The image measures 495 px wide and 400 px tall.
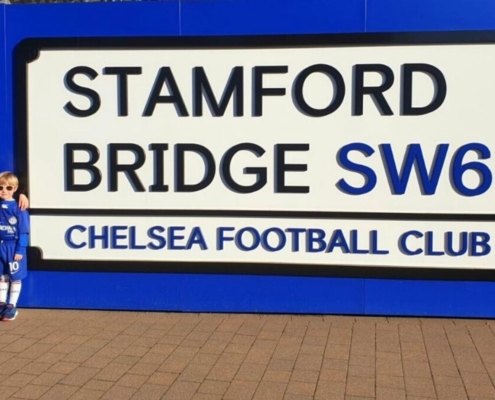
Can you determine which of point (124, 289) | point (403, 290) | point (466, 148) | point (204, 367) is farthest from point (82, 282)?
point (466, 148)

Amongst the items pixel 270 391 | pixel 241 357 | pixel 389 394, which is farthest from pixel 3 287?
pixel 389 394

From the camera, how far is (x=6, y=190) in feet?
18.1

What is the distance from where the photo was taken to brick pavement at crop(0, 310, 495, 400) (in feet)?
13.2

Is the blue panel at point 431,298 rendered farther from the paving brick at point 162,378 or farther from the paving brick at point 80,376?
the paving brick at point 80,376

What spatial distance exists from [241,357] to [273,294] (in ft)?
3.60

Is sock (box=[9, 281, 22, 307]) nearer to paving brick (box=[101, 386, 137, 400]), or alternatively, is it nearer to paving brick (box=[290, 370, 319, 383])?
paving brick (box=[101, 386, 137, 400])

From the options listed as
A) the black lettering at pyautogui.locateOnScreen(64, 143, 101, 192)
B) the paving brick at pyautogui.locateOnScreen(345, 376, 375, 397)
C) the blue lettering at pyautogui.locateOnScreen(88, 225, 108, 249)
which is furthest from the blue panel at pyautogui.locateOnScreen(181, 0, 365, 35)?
the paving brick at pyautogui.locateOnScreen(345, 376, 375, 397)

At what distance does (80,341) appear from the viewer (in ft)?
16.4

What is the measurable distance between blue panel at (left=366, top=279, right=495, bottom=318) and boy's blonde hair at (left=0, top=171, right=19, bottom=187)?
330 centimetres

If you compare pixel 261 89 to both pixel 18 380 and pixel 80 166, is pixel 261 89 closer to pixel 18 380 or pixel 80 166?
pixel 80 166

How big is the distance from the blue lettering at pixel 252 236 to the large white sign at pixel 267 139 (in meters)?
0.05

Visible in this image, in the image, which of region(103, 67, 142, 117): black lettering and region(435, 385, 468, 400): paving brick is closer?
region(435, 385, 468, 400): paving brick

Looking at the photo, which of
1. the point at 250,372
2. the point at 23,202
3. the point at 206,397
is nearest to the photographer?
the point at 206,397

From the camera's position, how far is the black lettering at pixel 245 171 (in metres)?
5.51
